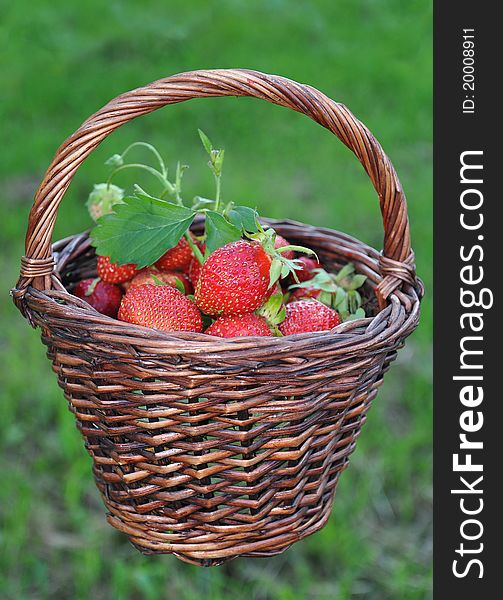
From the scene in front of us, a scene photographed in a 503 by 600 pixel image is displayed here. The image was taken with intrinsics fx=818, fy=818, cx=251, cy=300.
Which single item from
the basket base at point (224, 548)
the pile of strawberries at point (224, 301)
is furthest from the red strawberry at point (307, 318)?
the basket base at point (224, 548)

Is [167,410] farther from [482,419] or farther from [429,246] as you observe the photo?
[429,246]

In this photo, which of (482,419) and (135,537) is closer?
(135,537)

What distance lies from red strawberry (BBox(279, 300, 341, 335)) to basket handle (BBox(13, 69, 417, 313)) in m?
0.07

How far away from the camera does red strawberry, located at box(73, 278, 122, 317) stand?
37.9 inches

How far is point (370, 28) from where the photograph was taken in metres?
3.63

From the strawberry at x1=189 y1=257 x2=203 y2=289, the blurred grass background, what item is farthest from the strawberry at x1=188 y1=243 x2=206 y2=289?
the blurred grass background

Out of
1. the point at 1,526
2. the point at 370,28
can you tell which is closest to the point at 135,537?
the point at 1,526

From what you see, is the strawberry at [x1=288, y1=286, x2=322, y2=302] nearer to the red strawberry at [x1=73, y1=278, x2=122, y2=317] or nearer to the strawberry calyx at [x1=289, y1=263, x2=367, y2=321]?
the strawberry calyx at [x1=289, y1=263, x2=367, y2=321]

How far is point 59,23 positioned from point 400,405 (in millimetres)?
2196

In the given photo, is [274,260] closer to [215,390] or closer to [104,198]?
[215,390]

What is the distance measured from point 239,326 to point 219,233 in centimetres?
11

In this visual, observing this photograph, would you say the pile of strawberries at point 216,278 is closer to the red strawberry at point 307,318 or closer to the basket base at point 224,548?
the red strawberry at point 307,318

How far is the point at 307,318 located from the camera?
0.90 m

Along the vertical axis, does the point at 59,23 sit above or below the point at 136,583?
above
